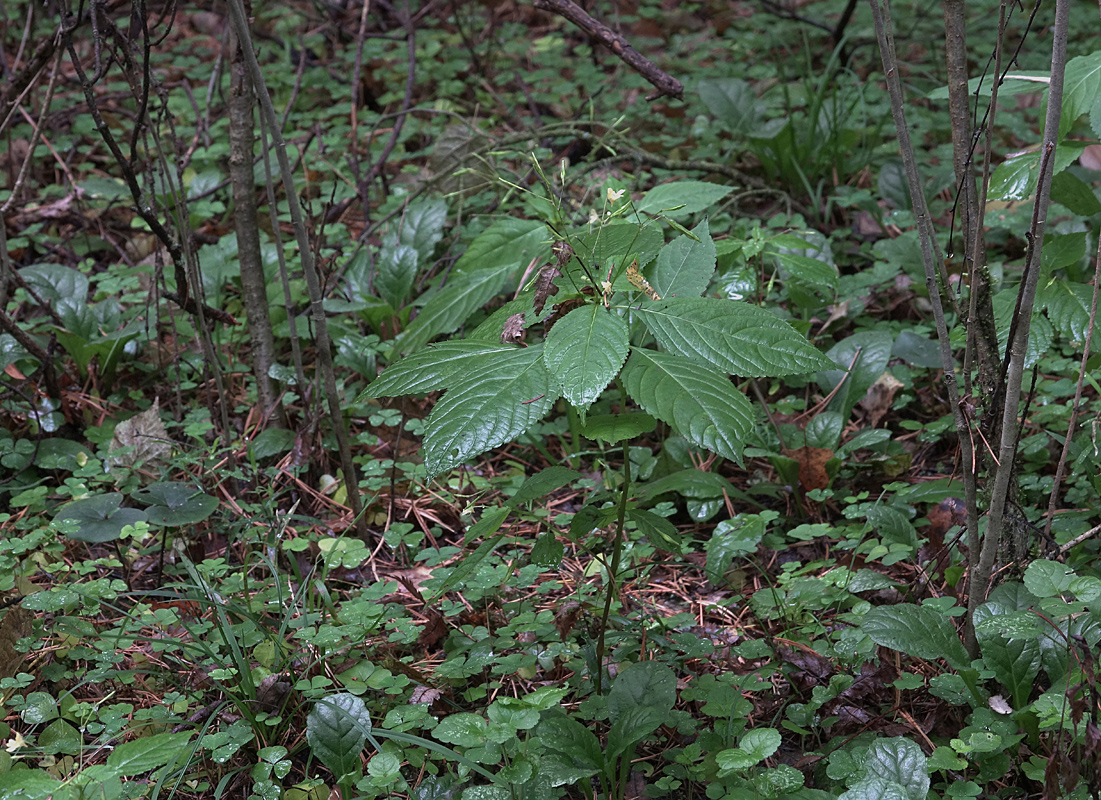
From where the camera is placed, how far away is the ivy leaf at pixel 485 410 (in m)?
1.22

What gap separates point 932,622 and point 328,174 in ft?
11.5

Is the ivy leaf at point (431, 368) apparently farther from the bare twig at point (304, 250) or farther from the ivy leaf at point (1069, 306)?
the ivy leaf at point (1069, 306)

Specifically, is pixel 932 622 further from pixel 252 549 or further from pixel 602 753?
pixel 252 549

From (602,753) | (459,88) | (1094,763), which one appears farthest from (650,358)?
(459,88)

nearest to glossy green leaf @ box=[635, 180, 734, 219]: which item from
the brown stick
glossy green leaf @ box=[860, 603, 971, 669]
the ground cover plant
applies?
the ground cover plant

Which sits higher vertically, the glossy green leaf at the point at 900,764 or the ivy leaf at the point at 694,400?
the ivy leaf at the point at 694,400

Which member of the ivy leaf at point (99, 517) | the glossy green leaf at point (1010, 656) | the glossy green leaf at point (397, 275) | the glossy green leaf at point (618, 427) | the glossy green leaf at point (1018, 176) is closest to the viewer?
the glossy green leaf at point (618, 427)

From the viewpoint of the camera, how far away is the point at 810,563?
208 centimetres

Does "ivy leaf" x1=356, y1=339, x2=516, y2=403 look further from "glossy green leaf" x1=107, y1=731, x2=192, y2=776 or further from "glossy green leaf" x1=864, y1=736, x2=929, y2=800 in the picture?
"glossy green leaf" x1=864, y1=736, x2=929, y2=800

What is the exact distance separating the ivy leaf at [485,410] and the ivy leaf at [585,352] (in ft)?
0.13

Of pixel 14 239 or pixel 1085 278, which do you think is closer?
pixel 1085 278

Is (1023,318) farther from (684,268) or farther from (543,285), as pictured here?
(543,285)

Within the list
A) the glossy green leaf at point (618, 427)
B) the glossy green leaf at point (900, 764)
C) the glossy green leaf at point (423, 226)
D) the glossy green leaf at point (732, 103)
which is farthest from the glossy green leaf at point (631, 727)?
the glossy green leaf at point (732, 103)

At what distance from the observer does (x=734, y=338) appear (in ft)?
4.27
